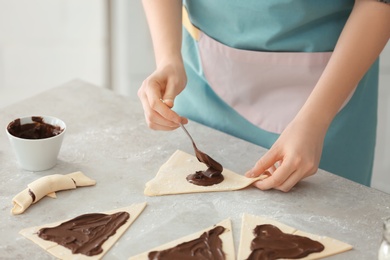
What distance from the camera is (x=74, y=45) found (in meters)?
2.94

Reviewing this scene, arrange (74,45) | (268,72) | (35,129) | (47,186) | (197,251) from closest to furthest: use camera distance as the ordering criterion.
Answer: (197,251), (47,186), (35,129), (268,72), (74,45)

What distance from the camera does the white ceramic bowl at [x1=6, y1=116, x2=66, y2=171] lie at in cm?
142

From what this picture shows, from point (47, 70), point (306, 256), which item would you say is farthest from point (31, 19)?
point (306, 256)

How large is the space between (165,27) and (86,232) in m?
0.62

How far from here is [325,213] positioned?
133 centimetres

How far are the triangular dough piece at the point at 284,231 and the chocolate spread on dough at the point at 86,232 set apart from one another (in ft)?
0.76

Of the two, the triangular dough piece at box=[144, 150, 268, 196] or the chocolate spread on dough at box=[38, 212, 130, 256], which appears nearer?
the chocolate spread on dough at box=[38, 212, 130, 256]

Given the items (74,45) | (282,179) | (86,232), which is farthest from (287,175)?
(74,45)

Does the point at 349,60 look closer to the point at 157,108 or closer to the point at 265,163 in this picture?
the point at 265,163

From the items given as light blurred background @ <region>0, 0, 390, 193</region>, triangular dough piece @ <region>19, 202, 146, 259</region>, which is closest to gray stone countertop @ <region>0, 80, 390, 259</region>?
triangular dough piece @ <region>19, 202, 146, 259</region>

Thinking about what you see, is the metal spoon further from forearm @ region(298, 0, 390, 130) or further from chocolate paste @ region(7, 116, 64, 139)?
chocolate paste @ region(7, 116, 64, 139)

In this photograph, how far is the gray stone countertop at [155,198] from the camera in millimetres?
1251

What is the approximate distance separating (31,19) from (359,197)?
1.96 m

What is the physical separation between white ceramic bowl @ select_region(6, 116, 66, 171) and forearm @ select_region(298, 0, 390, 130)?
1.77ft
